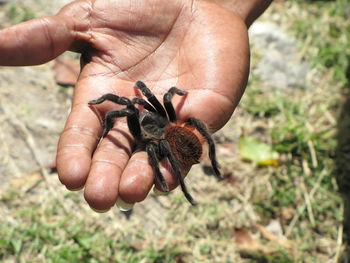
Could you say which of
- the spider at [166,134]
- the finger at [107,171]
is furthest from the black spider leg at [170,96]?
the finger at [107,171]

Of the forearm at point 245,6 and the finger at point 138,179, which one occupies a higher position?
the forearm at point 245,6

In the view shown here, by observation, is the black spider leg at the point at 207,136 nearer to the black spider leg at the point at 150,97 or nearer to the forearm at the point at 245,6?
the black spider leg at the point at 150,97

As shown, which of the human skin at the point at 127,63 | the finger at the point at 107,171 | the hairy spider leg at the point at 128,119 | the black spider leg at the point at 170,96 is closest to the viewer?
the finger at the point at 107,171

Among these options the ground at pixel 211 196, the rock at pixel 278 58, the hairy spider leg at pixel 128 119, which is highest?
the hairy spider leg at pixel 128 119

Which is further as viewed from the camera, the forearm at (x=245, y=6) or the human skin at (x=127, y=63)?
the forearm at (x=245, y=6)

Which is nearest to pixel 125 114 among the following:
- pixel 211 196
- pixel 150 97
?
pixel 150 97

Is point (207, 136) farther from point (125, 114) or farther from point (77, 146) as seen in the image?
point (77, 146)

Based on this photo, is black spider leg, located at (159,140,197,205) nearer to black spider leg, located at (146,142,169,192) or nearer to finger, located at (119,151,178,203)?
finger, located at (119,151,178,203)

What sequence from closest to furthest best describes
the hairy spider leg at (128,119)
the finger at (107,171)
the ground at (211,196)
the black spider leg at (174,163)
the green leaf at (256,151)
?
1. the finger at (107,171)
2. the black spider leg at (174,163)
3. the hairy spider leg at (128,119)
4. the ground at (211,196)
5. the green leaf at (256,151)

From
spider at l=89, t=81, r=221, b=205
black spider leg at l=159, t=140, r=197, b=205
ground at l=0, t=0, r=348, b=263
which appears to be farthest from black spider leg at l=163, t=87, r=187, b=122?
ground at l=0, t=0, r=348, b=263
